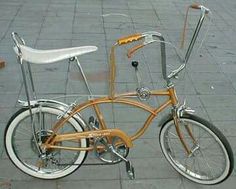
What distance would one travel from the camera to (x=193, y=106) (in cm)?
427

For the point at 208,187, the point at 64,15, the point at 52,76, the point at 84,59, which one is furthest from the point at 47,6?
the point at 208,187

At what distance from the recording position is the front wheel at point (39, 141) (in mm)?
2764

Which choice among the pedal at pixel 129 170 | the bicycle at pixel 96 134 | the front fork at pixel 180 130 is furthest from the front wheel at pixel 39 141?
the front fork at pixel 180 130

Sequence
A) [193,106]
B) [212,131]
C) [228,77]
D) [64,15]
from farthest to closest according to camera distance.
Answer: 1. [64,15]
2. [228,77]
3. [193,106]
4. [212,131]

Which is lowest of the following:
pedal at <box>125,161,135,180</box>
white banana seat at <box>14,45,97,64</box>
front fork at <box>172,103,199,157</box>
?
pedal at <box>125,161,135,180</box>

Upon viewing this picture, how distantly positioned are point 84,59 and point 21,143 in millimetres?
2355

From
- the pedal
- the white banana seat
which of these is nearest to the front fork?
the pedal

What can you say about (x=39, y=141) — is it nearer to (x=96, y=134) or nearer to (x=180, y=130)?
(x=96, y=134)

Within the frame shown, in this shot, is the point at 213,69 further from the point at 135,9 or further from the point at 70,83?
the point at 135,9

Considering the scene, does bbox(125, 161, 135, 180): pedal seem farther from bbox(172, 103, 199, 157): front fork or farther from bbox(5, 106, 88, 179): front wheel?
bbox(172, 103, 199, 157): front fork

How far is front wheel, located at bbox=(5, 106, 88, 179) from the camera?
2.76 m

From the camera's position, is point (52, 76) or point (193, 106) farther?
point (52, 76)

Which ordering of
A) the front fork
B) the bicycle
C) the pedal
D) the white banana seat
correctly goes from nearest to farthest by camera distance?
1. the white banana seat
2. the bicycle
3. the front fork
4. the pedal

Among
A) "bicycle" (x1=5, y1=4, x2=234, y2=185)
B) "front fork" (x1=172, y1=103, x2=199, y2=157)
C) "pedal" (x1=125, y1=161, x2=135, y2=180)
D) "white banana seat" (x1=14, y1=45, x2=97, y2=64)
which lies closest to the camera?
"white banana seat" (x1=14, y1=45, x2=97, y2=64)
